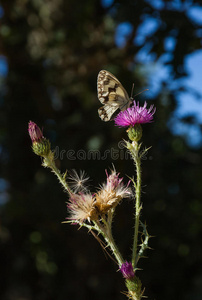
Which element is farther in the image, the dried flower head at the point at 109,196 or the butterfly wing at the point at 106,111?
the butterfly wing at the point at 106,111

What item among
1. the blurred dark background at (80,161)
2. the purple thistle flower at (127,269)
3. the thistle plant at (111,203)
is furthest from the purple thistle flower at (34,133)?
the blurred dark background at (80,161)

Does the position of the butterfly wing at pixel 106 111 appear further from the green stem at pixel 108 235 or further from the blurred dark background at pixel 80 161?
the blurred dark background at pixel 80 161

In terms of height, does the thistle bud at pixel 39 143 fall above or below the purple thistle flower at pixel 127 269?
above

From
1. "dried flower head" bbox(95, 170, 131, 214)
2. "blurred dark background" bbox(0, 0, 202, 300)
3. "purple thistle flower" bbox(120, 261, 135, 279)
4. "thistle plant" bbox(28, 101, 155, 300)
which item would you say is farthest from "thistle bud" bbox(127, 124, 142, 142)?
"blurred dark background" bbox(0, 0, 202, 300)

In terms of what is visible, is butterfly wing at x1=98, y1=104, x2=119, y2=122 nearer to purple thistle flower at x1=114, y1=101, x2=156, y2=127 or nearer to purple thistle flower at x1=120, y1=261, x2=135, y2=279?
purple thistle flower at x1=114, y1=101, x2=156, y2=127

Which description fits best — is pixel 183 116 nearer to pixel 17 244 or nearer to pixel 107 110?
pixel 107 110
